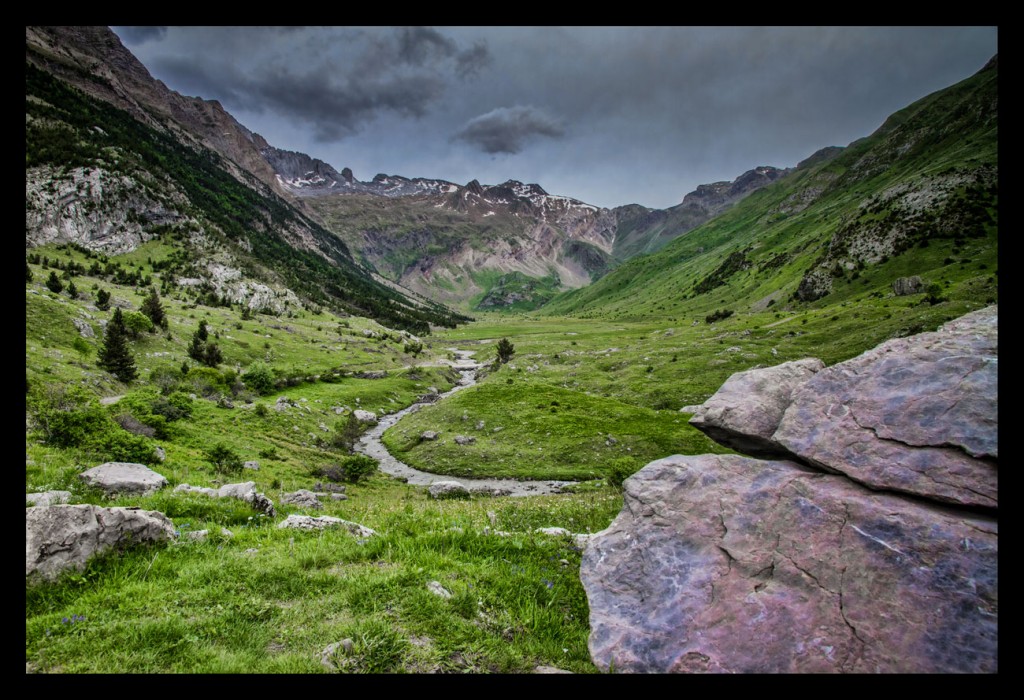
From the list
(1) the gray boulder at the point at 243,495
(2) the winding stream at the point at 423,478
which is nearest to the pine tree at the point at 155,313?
(2) the winding stream at the point at 423,478

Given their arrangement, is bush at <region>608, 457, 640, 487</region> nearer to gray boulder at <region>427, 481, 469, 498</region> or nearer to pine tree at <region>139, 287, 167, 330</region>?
gray boulder at <region>427, 481, 469, 498</region>

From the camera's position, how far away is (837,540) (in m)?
7.09

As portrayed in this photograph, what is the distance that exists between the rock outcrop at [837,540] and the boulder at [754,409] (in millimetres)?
1341

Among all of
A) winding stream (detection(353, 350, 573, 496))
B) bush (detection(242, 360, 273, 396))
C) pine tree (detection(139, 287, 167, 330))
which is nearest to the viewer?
winding stream (detection(353, 350, 573, 496))

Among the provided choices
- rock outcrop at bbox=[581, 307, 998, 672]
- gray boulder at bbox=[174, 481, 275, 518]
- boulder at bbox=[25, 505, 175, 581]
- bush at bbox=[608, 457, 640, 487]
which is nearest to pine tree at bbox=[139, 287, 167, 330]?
gray boulder at bbox=[174, 481, 275, 518]

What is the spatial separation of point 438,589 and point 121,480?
1290 centimetres

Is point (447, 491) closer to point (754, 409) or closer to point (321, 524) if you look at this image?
point (321, 524)

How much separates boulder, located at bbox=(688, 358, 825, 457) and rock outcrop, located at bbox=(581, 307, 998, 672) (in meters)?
1.34

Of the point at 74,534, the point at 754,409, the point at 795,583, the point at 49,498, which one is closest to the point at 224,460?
the point at 49,498

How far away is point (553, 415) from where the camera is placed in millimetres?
53250

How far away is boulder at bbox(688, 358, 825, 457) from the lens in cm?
1162

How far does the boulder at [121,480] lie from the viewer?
12.6 metres
